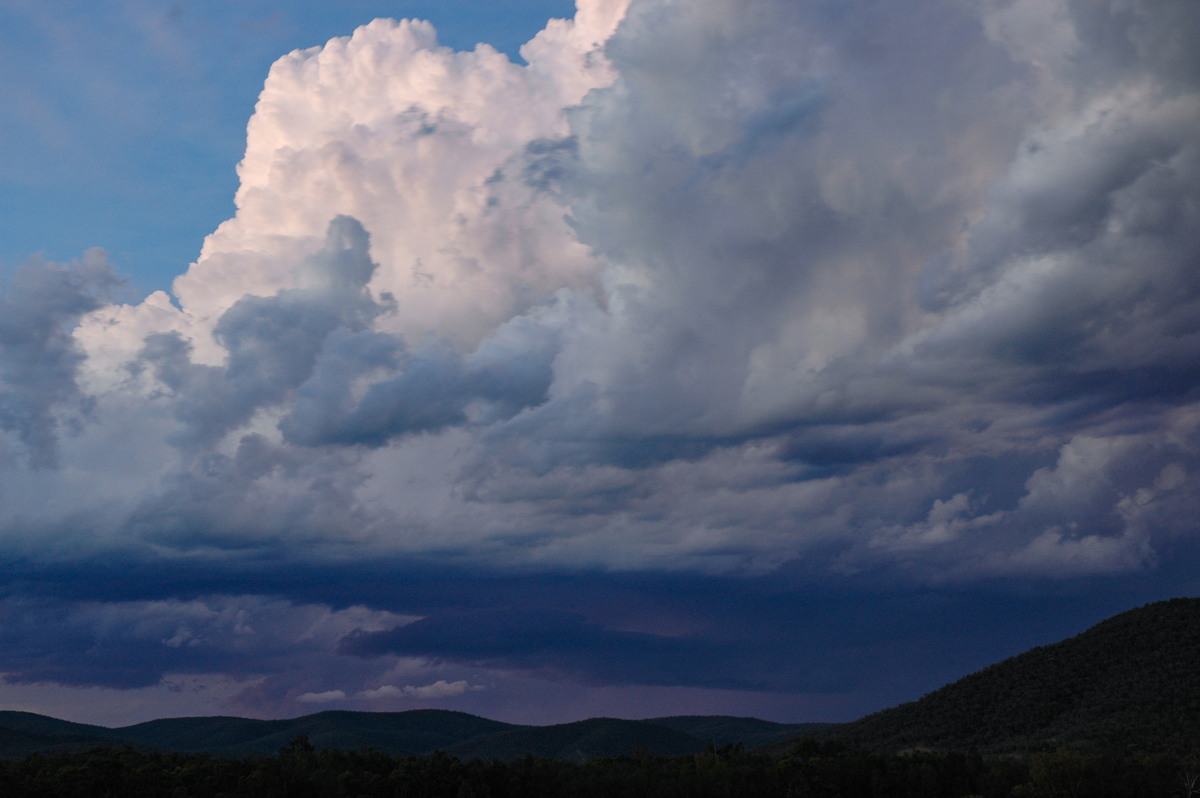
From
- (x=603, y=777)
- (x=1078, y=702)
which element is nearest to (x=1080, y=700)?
(x=1078, y=702)

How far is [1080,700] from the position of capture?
134 meters

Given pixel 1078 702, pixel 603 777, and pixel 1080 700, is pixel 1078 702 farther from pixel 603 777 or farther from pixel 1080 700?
pixel 603 777

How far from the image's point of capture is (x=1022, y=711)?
13612 centimetres

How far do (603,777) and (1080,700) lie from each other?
74.2m

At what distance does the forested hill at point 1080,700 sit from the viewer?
114m

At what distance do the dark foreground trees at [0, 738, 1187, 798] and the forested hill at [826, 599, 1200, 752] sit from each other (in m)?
16.7

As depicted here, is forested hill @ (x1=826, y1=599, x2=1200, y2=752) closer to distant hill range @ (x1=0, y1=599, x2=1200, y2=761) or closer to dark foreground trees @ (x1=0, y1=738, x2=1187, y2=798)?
distant hill range @ (x1=0, y1=599, x2=1200, y2=761)

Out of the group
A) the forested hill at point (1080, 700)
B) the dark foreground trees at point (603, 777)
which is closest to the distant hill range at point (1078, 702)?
the forested hill at point (1080, 700)

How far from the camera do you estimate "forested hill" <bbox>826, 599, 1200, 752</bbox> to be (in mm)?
113938

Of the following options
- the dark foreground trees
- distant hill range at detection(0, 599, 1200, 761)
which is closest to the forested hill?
distant hill range at detection(0, 599, 1200, 761)

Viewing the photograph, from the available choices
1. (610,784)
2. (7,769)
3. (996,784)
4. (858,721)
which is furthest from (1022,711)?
(7,769)

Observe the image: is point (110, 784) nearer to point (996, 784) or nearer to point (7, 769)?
point (7, 769)

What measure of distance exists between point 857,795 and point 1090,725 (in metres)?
44.7

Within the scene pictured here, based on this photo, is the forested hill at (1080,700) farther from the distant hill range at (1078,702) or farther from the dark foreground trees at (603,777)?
the dark foreground trees at (603,777)
